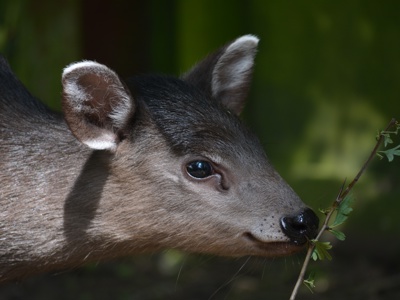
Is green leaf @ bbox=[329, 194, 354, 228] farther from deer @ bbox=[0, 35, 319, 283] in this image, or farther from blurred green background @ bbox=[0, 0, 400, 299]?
blurred green background @ bbox=[0, 0, 400, 299]

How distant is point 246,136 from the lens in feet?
19.1

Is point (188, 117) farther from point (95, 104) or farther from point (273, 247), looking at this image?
point (273, 247)

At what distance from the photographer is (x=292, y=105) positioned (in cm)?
907

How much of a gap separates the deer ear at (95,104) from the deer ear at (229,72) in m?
0.79

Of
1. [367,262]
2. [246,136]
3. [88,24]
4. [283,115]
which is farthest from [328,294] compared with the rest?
[88,24]

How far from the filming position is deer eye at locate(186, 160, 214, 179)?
5625 mm

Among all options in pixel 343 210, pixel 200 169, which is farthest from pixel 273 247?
pixel 200 169

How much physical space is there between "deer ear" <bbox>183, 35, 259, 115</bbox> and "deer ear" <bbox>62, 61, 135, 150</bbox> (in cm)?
79

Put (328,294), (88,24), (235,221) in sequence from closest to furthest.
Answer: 1. (235,221)
2. (328,294)
3. (88,24)

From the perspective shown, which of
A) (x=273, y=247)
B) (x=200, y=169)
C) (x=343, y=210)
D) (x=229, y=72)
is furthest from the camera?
(x=229, y=72)

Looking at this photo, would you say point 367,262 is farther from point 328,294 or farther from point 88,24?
point 88,24

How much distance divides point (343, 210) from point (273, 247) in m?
0.44

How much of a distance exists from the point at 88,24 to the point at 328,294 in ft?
11.2

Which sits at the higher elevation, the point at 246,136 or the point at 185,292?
the point at 246,136
